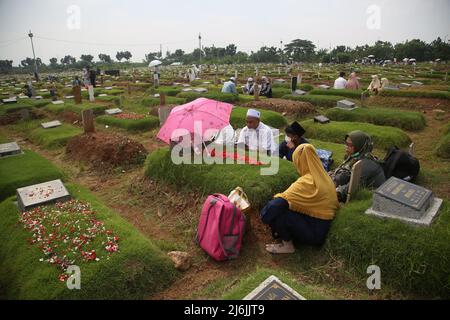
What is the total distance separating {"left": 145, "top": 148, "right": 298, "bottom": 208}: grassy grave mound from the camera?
5.09 m

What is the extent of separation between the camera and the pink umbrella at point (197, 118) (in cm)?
557

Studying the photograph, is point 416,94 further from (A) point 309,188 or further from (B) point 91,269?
(B) point 91,269

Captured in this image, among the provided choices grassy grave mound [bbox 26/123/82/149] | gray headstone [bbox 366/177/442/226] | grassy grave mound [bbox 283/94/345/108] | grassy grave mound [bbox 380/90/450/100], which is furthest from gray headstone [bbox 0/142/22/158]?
grassy grave mound [bbox 380/90/450/100]

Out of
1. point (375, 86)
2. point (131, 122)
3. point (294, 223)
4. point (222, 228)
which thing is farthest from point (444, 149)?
point (131, 122)

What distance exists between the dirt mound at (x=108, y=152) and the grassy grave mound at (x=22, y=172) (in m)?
1.08

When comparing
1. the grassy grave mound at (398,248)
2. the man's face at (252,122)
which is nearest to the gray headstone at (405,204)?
the grassy grave mound at (398,248)

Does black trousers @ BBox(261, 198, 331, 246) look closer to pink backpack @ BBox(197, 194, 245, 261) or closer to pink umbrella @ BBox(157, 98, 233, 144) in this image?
pink backpack @ BBox(197, 194, 245, 261)

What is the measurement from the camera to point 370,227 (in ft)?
12.5

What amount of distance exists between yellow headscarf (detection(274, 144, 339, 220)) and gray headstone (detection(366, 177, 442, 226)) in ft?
2.15

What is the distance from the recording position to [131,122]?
38.5 feet

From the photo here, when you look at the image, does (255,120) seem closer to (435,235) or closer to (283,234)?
(283,234)

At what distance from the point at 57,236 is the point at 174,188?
238cm

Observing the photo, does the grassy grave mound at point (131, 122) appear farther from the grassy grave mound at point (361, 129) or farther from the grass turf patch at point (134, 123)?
the grassy grave mound at point (361, 129)
